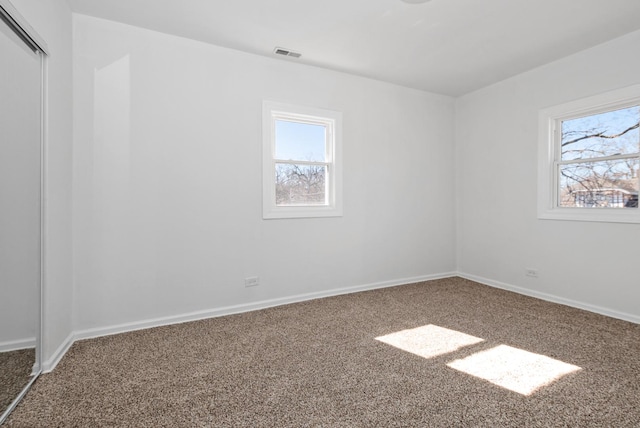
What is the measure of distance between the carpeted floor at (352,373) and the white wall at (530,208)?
448 millimetres

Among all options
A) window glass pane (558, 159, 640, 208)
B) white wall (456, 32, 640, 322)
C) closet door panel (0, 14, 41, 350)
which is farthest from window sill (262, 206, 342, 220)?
window glass pane (558, 159, 640, 208)

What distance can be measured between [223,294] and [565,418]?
2.75 m

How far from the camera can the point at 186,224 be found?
9.96 feet

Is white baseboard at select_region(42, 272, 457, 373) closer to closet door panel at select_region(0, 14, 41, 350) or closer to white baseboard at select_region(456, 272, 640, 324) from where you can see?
closet door panel at select_region(0, 14, 41, 350)

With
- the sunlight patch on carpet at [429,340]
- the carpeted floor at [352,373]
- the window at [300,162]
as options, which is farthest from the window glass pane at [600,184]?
the window at [300,162]

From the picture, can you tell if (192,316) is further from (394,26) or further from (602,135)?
(602,135)

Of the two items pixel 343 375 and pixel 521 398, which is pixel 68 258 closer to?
pixel 343 375

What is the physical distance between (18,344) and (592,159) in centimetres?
505

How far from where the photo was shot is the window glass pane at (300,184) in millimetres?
3578

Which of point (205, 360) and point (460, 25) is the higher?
Answer: point (460, 25)

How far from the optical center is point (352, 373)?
2.05 meters

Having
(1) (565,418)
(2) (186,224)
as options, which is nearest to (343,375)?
(1) (565,418)

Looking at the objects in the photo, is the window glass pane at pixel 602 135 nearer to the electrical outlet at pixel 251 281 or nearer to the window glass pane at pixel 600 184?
the window glass pane at pixel 600 184

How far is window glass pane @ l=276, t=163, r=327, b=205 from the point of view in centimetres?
358
